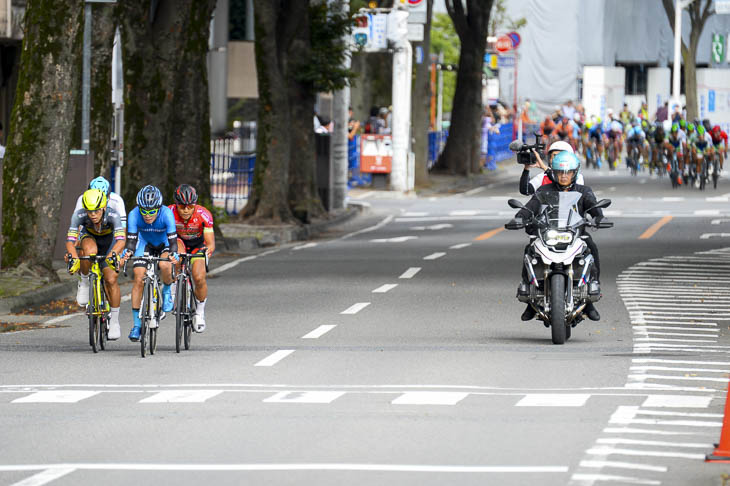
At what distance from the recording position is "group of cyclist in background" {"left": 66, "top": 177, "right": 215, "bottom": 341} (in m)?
15.1

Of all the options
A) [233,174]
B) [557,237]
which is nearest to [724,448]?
[557,237]

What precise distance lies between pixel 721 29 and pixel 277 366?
3017 inches

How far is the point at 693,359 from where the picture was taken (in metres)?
14.5

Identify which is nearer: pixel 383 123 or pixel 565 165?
pixel 565 165

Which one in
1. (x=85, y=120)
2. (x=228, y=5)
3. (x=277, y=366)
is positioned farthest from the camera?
(x=228, y=5)

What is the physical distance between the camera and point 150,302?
1484cm

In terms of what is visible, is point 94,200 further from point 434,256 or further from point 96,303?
point 434,256

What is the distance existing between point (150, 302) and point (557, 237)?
138 inches

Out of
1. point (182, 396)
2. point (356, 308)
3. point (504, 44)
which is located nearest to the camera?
point (182, 396)

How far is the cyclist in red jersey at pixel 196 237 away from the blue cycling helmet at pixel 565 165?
3.06m

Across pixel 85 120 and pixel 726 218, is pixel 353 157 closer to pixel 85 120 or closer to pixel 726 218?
pixel 726 218

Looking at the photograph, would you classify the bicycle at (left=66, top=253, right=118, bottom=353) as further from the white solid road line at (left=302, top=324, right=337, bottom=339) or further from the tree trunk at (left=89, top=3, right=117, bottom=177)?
the tree trunk at (left=89, top=3, right=117, bottom=177)

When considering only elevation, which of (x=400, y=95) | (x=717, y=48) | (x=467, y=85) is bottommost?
(x=400, y=95)

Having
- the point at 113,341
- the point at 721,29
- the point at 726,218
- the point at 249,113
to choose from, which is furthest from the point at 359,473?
the point at 721,29
